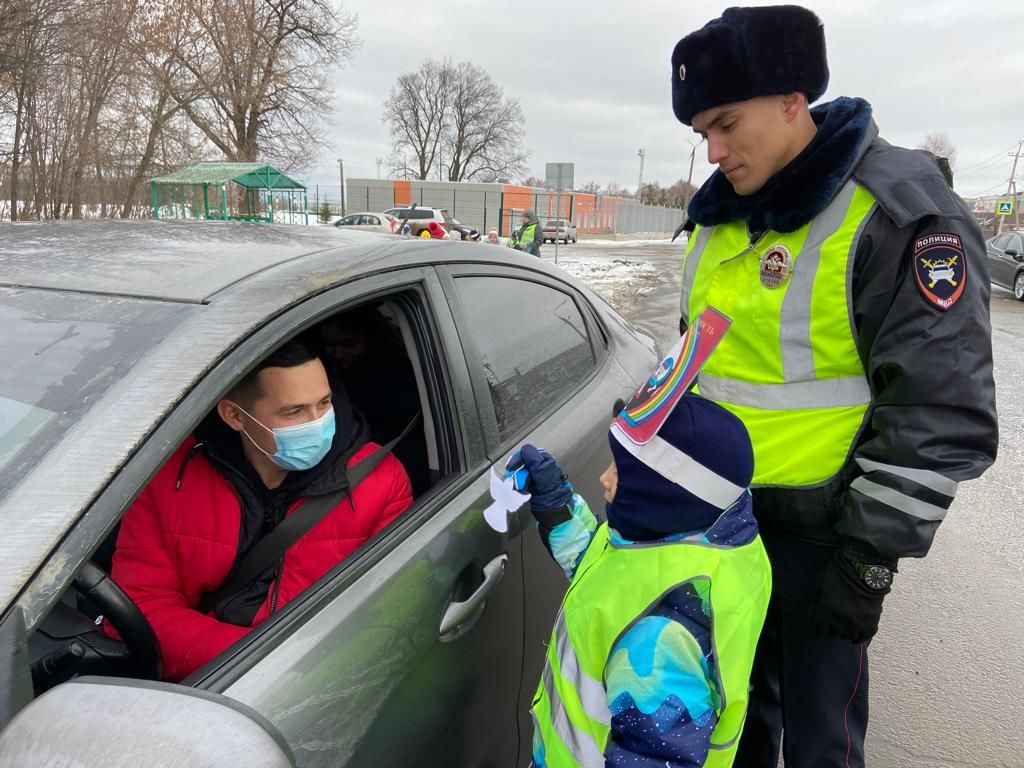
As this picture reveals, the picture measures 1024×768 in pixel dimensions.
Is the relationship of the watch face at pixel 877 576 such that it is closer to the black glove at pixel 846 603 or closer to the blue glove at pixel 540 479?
the black glove at pixel 846 603

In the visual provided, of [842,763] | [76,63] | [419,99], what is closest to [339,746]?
[842,763]

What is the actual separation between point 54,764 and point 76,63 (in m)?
11.1

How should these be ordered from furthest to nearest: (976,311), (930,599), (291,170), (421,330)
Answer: (291,170) → (930,599) → (421,330) → (976,311)

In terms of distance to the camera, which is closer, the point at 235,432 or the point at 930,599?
the point at 235,432

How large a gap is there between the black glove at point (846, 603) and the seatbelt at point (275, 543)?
1.11 metres

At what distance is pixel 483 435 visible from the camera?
5.50 ft

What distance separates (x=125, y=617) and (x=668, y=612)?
994 mm

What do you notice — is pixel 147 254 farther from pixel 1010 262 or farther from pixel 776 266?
pixel 1010 262

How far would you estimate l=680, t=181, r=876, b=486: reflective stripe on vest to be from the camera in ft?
4.99

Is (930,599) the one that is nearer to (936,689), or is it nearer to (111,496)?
(936,689)

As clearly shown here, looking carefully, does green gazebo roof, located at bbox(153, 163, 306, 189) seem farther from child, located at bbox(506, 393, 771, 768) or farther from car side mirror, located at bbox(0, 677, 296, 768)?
car side mirror, located at bbox(0, 677, 296, 768)

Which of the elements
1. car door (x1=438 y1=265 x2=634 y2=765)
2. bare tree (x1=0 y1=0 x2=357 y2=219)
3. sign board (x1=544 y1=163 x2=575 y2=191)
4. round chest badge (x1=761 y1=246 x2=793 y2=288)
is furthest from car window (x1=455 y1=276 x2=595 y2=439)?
sign board (x1=544 y1=163 x2=575 y2=191)

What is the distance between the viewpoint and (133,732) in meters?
0.71

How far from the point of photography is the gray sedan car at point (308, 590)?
81 cm
